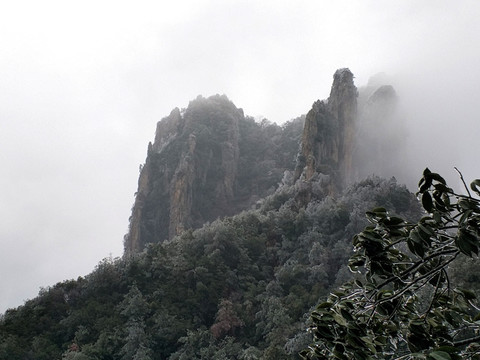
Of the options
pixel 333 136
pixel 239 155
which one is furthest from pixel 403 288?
pixel 239 155

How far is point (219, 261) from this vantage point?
3112 cm

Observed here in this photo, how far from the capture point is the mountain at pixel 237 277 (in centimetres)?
2291

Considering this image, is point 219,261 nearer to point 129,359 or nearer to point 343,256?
point 343,256

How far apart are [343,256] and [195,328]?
9.81 meters

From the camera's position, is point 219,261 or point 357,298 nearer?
point 357,298

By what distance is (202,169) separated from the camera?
207 ft

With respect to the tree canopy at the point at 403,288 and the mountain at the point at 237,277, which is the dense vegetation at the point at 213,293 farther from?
the tree canopy at the point at 403,288

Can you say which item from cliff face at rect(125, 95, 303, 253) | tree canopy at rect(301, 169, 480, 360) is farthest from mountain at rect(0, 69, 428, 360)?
tree canopy at rect(301, 169, 480, 360)

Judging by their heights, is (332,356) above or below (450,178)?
below

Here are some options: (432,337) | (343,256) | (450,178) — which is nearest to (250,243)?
(343,256)

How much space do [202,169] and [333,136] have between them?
70.3 ft

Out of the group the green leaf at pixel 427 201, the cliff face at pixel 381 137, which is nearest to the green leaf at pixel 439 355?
the green leaf at pixel 427 201

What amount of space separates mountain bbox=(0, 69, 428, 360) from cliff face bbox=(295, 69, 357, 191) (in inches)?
4.9

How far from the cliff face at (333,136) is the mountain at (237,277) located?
4.9 inches
